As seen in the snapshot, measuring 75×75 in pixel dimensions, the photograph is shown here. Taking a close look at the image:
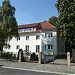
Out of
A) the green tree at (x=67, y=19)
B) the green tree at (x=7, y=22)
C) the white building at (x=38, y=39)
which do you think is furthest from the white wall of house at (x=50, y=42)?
the green tree at (x=67, y=19)

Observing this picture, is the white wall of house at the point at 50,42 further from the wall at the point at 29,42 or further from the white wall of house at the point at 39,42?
the wall at the point at 29,42

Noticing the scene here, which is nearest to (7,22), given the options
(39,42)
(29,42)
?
(39,42)

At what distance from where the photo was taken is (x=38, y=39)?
60.3 metres

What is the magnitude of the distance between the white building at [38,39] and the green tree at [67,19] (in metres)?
13.9

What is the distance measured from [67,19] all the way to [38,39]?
1872cm

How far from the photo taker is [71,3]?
139 feet

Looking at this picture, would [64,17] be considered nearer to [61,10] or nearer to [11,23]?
[61,10]

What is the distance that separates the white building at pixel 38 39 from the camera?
2259 inches

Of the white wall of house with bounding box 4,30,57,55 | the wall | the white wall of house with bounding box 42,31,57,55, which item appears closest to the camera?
the white wall of house with bounding box 42,31,57,55

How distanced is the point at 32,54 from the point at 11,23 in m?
11.4

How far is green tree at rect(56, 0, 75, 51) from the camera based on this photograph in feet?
137

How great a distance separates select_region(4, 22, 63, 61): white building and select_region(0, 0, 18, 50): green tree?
39.3 ft

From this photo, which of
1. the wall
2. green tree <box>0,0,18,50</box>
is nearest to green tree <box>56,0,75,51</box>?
green tree <box>0,0,18,50</box>

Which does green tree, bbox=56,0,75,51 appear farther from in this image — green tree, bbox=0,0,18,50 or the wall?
the wall
